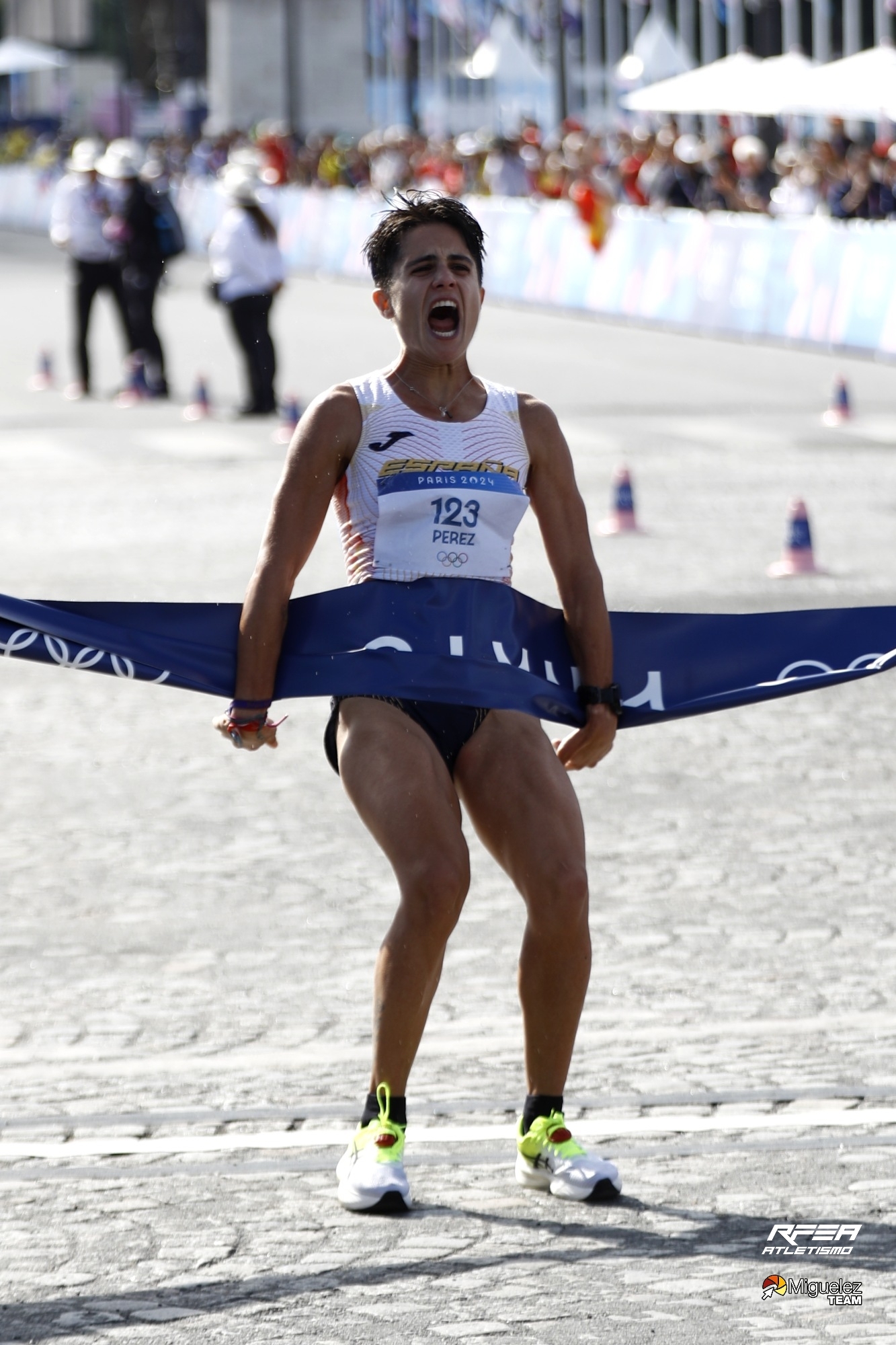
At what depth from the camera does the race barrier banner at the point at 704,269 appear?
24.5m

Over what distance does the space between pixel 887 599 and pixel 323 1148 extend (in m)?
7.51

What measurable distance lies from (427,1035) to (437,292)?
6.15ft

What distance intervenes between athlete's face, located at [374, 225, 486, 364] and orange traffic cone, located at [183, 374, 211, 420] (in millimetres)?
15938

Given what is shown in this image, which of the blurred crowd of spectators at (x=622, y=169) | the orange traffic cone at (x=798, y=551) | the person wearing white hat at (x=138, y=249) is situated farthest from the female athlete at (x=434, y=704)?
the blurred crowd of spectators at (x=622, y=169)

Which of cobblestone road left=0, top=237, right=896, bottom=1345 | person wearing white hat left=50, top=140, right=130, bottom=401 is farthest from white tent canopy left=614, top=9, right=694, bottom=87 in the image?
cobblestone road left=0, top=237, right=896, bottom=1345

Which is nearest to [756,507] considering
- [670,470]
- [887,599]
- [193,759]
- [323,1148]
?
[670,470]

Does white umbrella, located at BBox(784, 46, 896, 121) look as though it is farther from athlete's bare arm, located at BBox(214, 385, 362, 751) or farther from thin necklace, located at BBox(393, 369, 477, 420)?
athlete's bare arm, located at BBox(214, 385, 362, 751)

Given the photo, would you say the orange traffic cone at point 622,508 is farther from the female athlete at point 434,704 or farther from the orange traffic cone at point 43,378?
the orange traffic cone at point 43,378

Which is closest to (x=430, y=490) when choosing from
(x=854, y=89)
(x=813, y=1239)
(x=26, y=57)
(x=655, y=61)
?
(x=813, y=1239)

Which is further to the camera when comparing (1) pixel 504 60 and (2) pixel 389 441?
(1) pixel 504 60

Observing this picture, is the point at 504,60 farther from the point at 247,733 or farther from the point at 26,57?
the point at 247,733

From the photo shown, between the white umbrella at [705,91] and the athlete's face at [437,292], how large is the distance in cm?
2991

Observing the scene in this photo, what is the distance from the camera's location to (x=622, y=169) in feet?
111

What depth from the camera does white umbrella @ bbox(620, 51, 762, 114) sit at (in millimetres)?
34750
